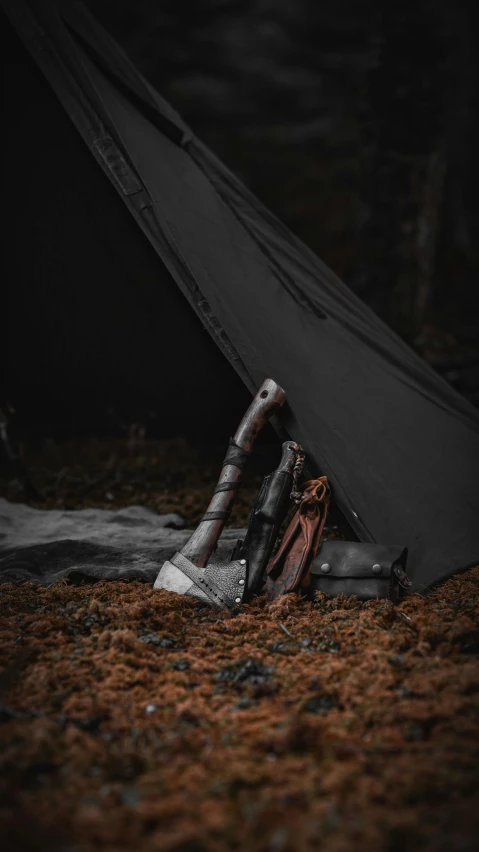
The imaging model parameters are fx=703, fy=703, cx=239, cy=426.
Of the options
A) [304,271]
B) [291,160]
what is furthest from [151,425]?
[291,160]

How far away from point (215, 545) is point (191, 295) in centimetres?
91

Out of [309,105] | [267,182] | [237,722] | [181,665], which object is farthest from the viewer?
[309,105]

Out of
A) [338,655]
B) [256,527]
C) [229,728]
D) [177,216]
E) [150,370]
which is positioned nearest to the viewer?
[229,728]

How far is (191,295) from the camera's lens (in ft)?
8.47

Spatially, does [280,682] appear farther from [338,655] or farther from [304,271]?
[304,271]

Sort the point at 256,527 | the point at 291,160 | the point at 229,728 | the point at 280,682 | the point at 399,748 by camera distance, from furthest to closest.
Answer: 1. the point at 291,160
2. the point at 256,527
3. the point at 280,682
4. the point at 229,728
5. the point at 399,748

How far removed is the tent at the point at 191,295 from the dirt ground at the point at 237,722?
0.50 m

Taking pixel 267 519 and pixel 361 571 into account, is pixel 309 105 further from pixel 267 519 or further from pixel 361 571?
pixel 361 571

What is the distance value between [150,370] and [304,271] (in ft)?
4.53

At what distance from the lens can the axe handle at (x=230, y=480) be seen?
2416 mm

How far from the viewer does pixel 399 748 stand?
1.51 meters

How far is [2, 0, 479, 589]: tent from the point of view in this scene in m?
2.54

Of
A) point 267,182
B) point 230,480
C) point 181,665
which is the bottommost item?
point 181,665

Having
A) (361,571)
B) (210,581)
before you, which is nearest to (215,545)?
(210,581)
